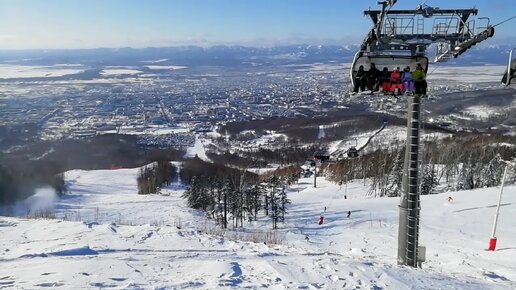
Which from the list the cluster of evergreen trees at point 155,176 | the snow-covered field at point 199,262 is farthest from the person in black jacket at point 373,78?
the cluster of evergreen trees at point 155,176

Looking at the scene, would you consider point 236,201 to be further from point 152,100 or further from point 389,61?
point 152,100

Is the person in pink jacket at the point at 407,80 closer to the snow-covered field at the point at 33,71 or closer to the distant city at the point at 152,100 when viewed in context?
the distant city at the point at 152,100

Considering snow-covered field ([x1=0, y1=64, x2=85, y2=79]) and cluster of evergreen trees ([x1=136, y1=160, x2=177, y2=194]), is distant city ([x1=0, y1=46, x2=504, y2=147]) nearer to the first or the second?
snow-covered field ([x1=0, y1=64, x2=85, y2=79])

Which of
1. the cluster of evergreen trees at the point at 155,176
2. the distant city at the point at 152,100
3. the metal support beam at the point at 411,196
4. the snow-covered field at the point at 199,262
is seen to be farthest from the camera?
the distant city at the point at 152,100

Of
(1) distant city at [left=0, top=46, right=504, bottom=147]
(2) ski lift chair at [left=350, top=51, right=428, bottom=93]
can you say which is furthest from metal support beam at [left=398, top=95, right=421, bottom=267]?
(1) distant city at [left=0, top=46, right=504, bottom=147]

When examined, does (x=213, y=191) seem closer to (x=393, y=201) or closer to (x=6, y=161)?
(x=393, y=201)

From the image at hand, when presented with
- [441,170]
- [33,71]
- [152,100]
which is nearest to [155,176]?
[441,170]
